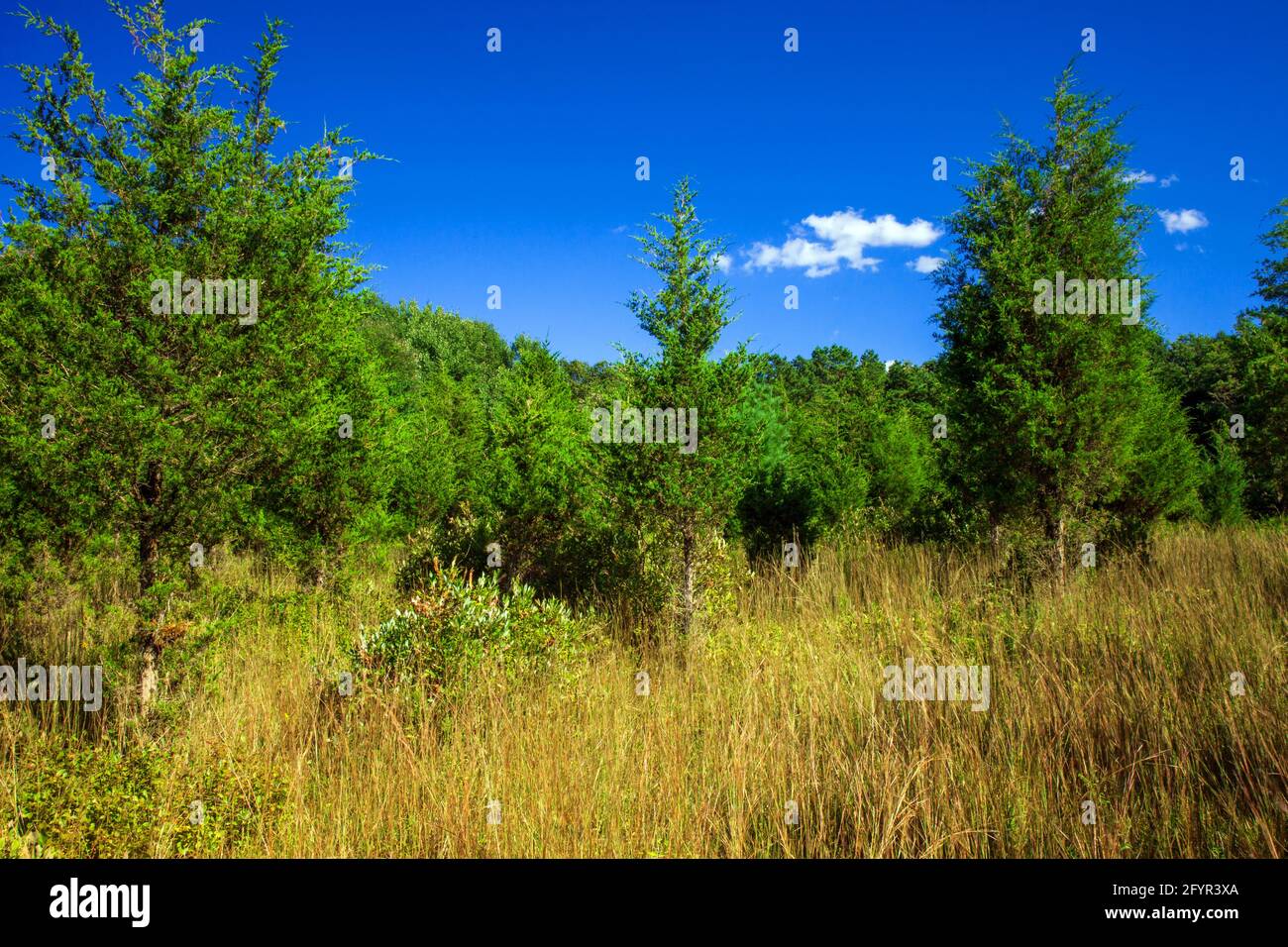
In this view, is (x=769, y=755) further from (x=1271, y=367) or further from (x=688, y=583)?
(x=1271, y=367)

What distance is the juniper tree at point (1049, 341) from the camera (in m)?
8.34

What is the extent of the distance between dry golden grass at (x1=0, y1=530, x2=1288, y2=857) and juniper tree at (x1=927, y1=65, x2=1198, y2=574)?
295 centimetres

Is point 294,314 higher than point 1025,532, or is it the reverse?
point 294,314

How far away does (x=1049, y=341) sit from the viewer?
27.3 ft

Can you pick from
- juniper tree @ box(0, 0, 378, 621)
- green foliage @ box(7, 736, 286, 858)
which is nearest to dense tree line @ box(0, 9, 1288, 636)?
juniper tree @ box(0, 0, 378, 621)

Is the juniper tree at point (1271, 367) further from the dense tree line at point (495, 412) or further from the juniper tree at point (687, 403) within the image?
the juniper tree at point (687, 403)

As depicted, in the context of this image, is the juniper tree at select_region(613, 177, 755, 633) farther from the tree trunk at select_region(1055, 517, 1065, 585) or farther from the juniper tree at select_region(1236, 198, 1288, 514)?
the juniper tree at select_region(1236, 198, 1288, 514)

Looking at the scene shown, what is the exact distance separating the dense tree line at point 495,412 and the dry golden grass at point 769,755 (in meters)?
1.56

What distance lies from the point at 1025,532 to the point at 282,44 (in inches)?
425

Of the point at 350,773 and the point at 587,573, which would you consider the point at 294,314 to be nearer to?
the point at 350,773

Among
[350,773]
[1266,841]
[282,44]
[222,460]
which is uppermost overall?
[282,44]

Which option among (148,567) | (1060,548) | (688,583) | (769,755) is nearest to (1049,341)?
(1060,548)
